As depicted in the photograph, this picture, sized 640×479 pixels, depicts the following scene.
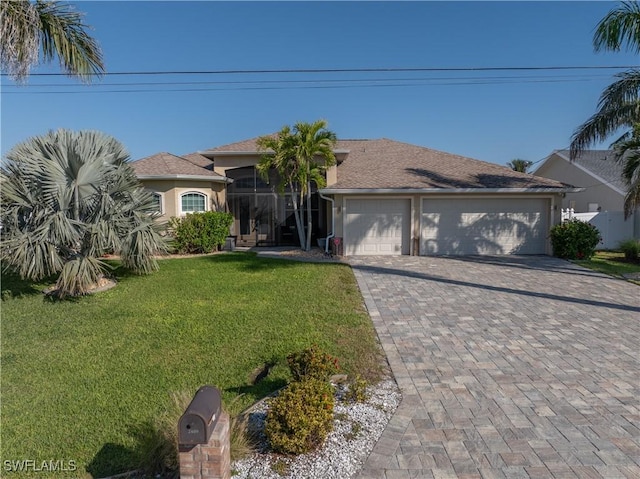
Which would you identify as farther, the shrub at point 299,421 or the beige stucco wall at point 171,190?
the beige stucco wall at point 171,190

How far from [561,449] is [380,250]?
1140 cm

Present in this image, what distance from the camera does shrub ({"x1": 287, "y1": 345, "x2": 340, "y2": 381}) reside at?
161 inches

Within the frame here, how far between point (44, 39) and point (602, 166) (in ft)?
78.0

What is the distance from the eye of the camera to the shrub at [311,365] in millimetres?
4102

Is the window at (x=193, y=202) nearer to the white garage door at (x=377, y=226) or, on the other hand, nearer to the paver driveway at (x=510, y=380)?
the white garage door at (x=377, y=226)

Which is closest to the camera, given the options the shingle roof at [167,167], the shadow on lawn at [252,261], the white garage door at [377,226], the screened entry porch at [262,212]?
the shadow on lawn at [252,261]

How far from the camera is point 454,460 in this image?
3.21 meters

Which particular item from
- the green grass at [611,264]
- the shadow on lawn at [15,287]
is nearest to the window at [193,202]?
the shadow on lawn at [15,287]

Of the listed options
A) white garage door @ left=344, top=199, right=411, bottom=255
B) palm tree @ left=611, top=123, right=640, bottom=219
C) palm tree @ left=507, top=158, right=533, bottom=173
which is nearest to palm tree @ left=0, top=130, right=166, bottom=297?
white garage door @ left=344, top=199, right=411, bottom=255

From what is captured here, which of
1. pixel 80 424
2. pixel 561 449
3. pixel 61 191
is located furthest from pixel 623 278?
pixel 61 191

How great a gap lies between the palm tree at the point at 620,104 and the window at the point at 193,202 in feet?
44.9

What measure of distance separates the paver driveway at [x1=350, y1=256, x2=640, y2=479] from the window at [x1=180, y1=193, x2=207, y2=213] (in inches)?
372

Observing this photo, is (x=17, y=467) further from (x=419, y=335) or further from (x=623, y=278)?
(x=623, y=278)

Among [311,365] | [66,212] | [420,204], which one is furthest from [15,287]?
[420,204]
